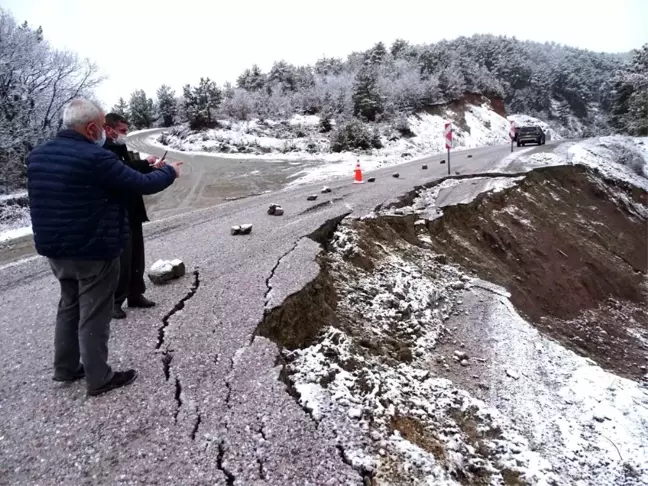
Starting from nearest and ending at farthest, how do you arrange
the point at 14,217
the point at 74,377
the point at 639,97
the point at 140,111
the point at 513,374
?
the point at 74,377 < the point at 513,374 < the point at 14,217 < the point at 639,97 < the point at 140,111

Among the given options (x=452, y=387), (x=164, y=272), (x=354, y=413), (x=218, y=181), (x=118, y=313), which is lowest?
(x=452, y=387)

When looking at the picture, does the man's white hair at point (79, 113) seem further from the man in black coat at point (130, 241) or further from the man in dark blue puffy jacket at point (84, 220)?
the man in black coat at point (130, 241)

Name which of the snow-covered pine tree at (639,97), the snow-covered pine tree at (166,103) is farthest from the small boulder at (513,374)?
the snow-covered pine tree at (166,103)

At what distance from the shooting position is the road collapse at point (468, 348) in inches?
110

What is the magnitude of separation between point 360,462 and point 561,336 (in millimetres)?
5270

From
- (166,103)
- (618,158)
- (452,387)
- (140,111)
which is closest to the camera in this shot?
(452,387)

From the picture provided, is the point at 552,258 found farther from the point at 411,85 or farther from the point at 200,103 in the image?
the point at 411,85

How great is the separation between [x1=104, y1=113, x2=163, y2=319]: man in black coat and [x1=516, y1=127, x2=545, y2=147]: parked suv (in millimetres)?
21589

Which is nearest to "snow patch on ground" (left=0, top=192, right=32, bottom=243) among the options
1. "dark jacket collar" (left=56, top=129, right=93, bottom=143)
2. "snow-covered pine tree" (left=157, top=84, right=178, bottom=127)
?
"dark jacket collar" (left=56, top=129, right=93, bottom=143)

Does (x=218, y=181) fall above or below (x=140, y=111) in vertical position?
below

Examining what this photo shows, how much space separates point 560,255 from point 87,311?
962 cm

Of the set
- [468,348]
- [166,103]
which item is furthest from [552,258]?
[166,103]

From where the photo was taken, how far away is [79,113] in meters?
2.48

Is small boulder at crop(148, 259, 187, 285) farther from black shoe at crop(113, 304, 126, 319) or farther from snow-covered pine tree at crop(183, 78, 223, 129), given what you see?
snow-covered pine tree at crop(183, 78, 223, 129)
